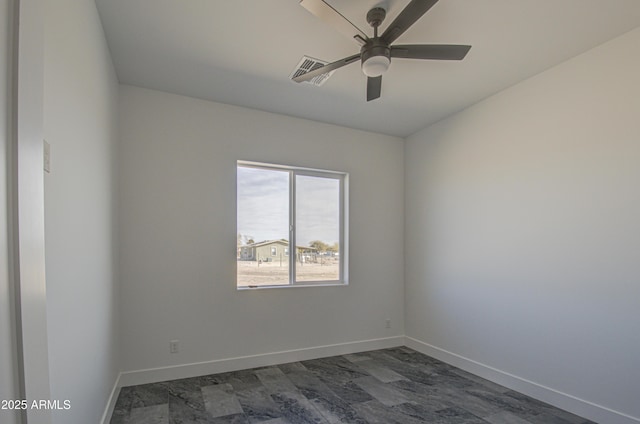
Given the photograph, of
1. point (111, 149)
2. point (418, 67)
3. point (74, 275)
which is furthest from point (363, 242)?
point (74, 275)

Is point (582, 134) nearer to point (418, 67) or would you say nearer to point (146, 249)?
point (418, 67)

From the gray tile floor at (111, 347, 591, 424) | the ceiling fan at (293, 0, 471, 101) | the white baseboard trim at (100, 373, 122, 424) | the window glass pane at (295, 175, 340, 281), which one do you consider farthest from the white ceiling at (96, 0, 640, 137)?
the gray tile floor at (111, 347, 591, 424)

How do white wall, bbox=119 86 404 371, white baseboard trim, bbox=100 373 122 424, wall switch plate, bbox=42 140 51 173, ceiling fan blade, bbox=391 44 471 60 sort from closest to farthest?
wall switch plate, bbox=42 140 51 173
ceiling fan blade, bbox=391 44 471 60
white baseboard trim, bbox=100 373 122 424
white wall, bbox=119 86 404 371

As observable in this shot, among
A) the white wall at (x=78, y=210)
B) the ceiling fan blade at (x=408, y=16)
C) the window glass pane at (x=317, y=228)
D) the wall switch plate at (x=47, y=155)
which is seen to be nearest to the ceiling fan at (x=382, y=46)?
the ceiling fan blade at (x=408, y=16)

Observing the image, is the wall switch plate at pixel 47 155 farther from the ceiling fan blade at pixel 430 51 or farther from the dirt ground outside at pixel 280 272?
the dirt ground outside at pixel 280 272

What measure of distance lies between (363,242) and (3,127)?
367cm

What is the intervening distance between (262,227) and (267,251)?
0.88 ft

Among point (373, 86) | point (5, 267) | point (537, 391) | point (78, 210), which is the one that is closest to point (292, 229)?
point (373, 86)

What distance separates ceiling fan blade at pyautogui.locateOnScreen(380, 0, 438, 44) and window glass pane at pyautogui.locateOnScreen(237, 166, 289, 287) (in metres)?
2.07

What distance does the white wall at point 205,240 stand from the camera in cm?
301

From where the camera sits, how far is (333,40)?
7.66ft

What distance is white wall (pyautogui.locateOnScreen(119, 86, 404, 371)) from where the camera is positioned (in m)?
3.01

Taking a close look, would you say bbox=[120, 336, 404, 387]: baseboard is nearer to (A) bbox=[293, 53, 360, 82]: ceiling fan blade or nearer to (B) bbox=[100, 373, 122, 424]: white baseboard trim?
(B) bbox=[100, 373, 122, 424]: white baseboard trim

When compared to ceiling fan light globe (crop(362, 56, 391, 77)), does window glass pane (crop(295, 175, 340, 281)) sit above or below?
below
